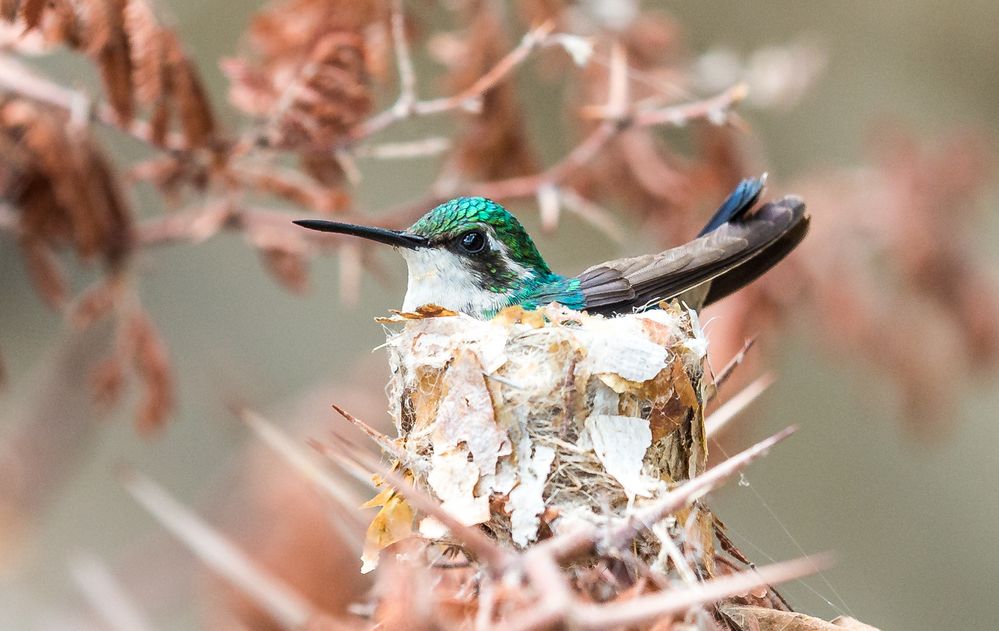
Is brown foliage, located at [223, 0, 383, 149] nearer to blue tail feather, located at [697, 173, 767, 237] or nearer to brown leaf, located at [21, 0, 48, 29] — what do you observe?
brown leaf, located at [21, 0, 48, 29]

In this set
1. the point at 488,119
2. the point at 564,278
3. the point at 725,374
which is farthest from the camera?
the point at 488,119

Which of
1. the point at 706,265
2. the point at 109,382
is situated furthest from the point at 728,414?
the point at 109,382

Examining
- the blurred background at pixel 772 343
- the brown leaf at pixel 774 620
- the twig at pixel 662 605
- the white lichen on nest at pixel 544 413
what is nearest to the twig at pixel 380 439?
the white lichen on nest at pixel 544 413

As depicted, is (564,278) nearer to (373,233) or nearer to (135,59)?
(373,233)

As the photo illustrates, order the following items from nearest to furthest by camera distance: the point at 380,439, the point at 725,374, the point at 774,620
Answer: the point at 774,620 < the point at 380,439 < the point at 725,374

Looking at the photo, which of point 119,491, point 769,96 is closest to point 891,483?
point 769,96

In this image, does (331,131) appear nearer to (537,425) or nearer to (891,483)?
(537,425)
